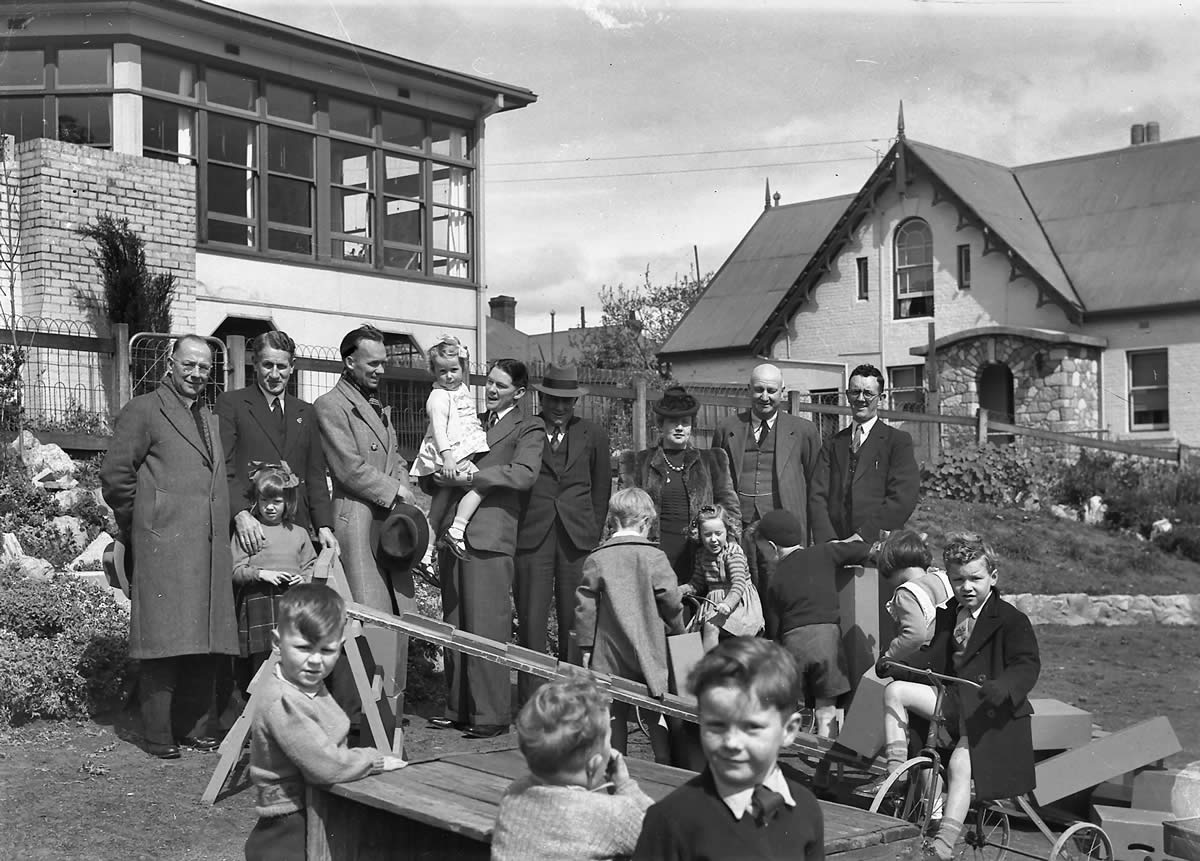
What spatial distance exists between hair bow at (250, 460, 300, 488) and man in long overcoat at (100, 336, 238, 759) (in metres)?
0.17

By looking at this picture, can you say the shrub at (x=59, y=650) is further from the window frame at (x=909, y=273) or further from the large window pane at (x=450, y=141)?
the window frame at (x=909, y=273)

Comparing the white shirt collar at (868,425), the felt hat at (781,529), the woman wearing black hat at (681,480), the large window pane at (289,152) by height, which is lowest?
the felt hat at (781,529)

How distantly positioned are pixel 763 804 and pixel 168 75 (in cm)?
1804

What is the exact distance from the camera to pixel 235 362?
38.9 feet

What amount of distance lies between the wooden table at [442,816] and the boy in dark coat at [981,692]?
1239mm

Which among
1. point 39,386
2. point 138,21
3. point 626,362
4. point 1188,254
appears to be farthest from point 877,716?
point 626,362

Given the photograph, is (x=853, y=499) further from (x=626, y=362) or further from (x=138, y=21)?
(x=626, y=362)

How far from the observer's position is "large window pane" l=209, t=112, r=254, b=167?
19516mm

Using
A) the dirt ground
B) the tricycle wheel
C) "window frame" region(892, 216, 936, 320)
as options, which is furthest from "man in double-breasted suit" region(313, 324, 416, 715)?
"window frame" region(892, 216, 936, 320)

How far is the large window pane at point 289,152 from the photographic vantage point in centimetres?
2027

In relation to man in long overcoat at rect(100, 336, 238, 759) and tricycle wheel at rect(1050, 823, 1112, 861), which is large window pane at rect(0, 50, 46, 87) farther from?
tricycle wheel at rect(1050, 823, 1112, 861)

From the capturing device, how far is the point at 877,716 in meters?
5.75

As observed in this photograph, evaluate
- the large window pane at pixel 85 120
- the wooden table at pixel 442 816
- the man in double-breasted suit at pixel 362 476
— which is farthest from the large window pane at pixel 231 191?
the wooden table at pixel 442 816

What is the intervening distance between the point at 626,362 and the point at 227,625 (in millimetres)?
31019
